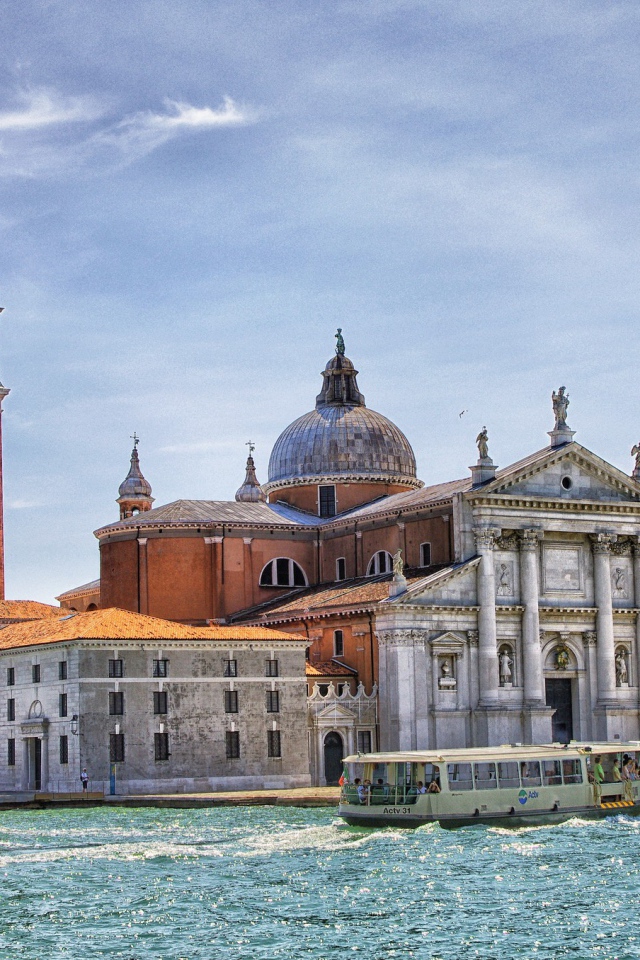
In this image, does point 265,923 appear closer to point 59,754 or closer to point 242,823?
point 242,823

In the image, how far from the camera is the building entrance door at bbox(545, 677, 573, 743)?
62.3 m

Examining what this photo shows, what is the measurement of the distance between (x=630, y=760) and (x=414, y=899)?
17.5m

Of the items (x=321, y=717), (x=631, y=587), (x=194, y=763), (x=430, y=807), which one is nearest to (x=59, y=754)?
(x=194, y=763)

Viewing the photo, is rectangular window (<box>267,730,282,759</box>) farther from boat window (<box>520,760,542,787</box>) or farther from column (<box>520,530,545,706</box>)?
boat window (<box>520,760,542,787</box>)

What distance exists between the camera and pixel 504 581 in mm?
60688

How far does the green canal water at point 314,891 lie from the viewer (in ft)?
91.6

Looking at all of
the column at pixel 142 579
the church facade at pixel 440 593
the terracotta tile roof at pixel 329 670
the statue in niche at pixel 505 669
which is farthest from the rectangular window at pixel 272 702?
the column at pixel 142 579

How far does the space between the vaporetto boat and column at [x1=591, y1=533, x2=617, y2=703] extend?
16.1 metres

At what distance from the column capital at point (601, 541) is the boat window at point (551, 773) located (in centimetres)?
1806

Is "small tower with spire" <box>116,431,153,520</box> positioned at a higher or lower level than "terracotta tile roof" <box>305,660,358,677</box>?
higher

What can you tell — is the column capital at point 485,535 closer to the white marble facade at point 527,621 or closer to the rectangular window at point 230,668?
the white marble facade at point 527,621

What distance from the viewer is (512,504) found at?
60531 mm

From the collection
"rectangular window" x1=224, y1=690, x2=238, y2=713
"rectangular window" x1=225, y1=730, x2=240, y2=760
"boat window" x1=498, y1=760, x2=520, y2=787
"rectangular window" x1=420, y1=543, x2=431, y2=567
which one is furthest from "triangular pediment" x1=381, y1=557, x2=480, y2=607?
"boat window" x1=498, y1=760, x2=520, y2=787

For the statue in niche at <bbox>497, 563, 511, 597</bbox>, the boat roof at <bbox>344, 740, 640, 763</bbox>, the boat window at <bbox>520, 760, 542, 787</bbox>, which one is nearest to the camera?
the boat roof at <bbox>344, 740, 640, 763</bbox>
